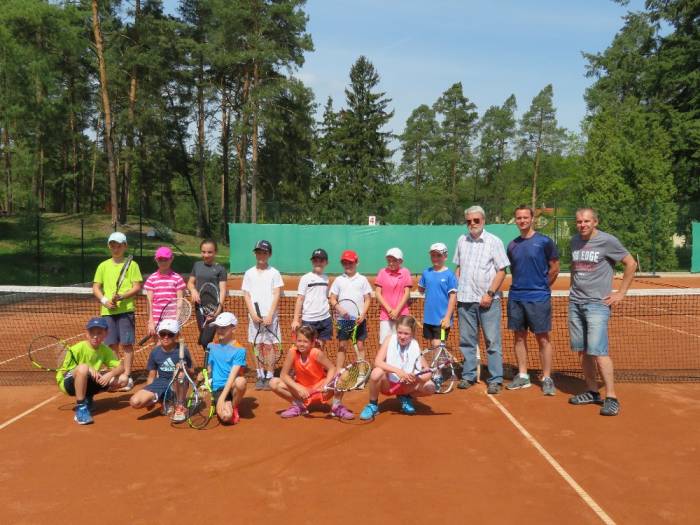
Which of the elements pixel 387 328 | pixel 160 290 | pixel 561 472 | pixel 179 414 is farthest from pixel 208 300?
pixel 561 472

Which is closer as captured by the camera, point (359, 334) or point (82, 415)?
point (82, 415)

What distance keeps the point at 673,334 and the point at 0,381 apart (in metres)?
10.6

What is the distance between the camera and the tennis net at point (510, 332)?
755 centimetres

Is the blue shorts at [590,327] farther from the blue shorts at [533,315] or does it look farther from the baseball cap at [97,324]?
the baseball cap at [97,324]

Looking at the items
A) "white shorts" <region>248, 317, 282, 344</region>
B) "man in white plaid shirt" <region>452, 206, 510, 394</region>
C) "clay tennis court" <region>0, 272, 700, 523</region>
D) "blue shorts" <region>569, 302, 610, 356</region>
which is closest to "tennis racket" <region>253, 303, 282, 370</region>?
"white shorts" <region>248, 317, 282, 344</region>

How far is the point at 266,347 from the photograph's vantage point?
21.3ft

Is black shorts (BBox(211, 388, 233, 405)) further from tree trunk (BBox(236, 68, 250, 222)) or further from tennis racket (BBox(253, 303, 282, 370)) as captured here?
tree trunk (BBox(236, 68, 250, 222))

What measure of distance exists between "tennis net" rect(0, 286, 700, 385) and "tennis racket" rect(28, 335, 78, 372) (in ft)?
0.60

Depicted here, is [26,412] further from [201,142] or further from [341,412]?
A: [201,142]

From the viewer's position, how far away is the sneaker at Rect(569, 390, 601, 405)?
5.91 metres

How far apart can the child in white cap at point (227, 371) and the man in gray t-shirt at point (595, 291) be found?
3386mm

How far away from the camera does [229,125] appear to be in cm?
3772

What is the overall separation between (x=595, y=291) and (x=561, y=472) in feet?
6.88

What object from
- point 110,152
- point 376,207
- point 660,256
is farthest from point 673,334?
point 376,207
